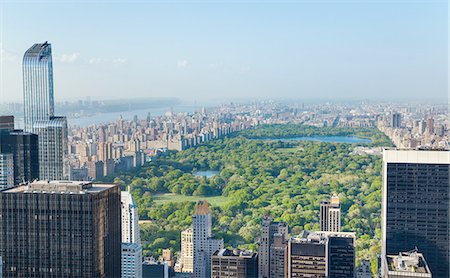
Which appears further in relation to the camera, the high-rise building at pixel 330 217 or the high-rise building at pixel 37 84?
the high-rise building at pixel 330 217

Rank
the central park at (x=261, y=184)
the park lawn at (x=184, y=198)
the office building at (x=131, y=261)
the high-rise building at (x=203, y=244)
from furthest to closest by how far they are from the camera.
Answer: the park lawn at (x=184, y=198) < the central park at (x=261, y=184) < the high-rise building at (x=203, y=244) < the office building at (x=131, y=261)

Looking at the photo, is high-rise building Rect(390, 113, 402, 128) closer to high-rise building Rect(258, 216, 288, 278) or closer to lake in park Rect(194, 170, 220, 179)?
lake in park Rect(194, 170, 220, 179)

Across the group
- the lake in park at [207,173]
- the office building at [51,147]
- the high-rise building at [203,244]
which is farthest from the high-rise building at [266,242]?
the lake in park at [207,173]

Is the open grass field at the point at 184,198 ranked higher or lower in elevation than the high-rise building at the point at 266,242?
lower

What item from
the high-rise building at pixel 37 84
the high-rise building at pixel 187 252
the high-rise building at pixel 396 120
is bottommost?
the high-rise building at pixel 187 252

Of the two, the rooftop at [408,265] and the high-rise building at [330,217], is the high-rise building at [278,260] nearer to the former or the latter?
the high-rise building at [330,217]
